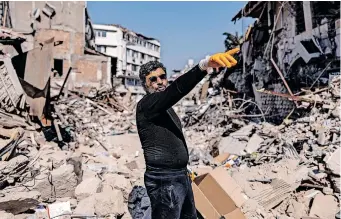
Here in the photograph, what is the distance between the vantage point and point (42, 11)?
20688mm

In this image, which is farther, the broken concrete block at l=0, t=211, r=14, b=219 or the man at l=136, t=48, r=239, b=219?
the broken concrete block at l=0, t=211, r=14, b=219

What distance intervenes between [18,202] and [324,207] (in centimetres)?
360

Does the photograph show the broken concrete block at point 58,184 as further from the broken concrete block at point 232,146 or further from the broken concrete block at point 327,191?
the broken concrete block at point 232,146

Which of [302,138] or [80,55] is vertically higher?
[80,55]

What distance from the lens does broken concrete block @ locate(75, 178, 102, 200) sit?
3.86 m

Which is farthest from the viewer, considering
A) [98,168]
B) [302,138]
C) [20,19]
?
[20,19]

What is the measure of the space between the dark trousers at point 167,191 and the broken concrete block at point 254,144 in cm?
500

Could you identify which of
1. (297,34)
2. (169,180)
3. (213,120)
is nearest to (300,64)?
(297,34)

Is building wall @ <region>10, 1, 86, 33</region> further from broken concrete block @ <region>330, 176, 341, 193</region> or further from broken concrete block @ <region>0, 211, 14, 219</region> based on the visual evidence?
broken concrete block @ <region>330, 176, 341, 193</region>

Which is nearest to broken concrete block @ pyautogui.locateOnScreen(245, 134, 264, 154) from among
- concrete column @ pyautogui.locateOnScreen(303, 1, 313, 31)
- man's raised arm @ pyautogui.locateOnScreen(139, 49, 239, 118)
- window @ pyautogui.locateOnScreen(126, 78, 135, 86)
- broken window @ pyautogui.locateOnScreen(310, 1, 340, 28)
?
broken window @ pyautogui.locateOnScreen(310, 1, 340, 28)

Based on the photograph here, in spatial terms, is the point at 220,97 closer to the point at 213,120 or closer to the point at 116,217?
the point at 213,120

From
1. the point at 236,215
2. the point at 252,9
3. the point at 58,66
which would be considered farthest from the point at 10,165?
the point at 58,66

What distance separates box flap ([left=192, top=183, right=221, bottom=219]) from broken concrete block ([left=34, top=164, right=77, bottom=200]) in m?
1.60

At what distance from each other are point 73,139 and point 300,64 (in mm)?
7564
